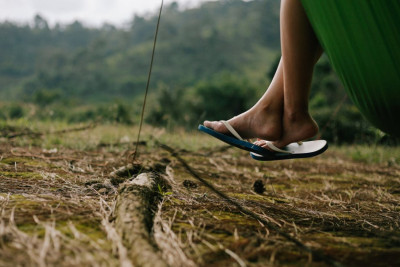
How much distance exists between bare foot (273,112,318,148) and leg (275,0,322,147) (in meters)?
0.01

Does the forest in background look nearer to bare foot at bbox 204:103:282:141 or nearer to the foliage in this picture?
the foliage

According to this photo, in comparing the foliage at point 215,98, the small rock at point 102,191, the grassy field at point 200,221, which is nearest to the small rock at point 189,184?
the grassy field at point 200,221

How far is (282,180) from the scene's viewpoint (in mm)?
1811

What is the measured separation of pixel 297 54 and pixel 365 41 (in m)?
0.21

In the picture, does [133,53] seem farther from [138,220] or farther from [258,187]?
[138,220]

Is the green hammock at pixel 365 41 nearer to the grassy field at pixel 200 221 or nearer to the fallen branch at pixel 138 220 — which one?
the grassy field at pixel 200 221

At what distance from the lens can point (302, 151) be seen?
1.33 m

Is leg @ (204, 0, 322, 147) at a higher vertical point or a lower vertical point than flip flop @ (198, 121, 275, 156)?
higher

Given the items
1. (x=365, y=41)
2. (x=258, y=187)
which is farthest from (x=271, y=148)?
(x=365, y=41)

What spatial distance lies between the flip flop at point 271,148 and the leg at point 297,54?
5.0 inches

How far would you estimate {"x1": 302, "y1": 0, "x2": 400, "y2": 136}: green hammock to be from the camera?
0.92 metres

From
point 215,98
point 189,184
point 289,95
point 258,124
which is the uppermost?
point 289,95

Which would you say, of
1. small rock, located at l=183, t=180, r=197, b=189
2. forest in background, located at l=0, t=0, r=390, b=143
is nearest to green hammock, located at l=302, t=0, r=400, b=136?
small rock, located at l=183, t=180, r=197, b=189

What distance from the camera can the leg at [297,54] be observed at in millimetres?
1038
